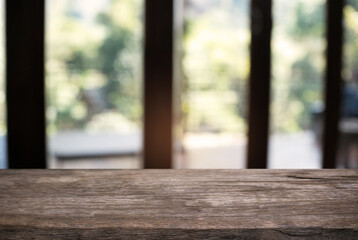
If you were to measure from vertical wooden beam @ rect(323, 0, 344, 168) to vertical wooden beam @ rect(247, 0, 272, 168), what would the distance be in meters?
0.38

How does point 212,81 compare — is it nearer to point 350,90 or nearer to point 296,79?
point 296,79

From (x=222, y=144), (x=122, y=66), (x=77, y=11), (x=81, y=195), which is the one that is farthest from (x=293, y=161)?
(x=81, y=195)

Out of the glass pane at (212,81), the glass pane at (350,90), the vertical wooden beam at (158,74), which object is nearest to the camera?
the vertical wooden beam at (158,74)

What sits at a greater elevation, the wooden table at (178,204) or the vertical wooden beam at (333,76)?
the vertical wooden beam at (333,76)

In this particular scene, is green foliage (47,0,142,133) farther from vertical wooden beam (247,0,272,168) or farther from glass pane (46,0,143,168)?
vertical wooden beam (247,0,272,168)

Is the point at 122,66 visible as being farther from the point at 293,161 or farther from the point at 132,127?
the point at 293,161

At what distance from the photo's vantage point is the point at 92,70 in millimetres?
2363

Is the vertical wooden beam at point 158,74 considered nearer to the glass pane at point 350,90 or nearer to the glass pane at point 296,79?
the glass pane at point 296,79

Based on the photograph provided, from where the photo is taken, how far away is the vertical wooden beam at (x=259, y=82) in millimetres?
1515

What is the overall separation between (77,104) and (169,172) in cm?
186

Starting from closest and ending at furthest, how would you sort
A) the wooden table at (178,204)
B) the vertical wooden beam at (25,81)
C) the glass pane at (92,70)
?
the wooden table at (178,204)
the vertical wooden beam at (25,81)
the glass pane at (92,70)

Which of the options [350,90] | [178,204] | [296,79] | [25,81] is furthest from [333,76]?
[178,204]

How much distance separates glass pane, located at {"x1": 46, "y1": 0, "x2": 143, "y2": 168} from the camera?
2.12 metres

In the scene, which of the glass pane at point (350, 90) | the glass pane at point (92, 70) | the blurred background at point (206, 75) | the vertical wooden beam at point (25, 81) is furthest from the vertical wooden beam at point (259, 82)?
the vertical wooden beam at point (25, 81)
